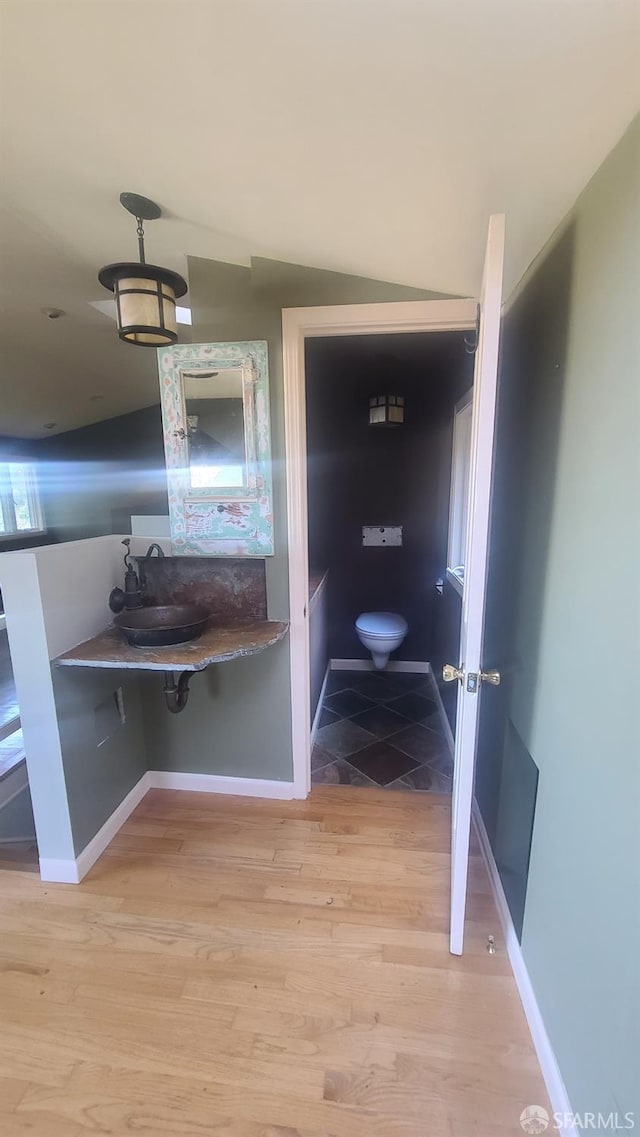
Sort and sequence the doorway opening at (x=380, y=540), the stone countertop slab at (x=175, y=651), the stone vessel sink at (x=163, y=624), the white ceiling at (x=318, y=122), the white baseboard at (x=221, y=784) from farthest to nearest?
the doorway opening at (x=380, y=540) < the white baseboard at (x=221, y=784) < the stone vessel sink at (x=163, y=624) < the stone countertop slab at (x=175, y=651) < the white ceiling at (x=318, y=122)

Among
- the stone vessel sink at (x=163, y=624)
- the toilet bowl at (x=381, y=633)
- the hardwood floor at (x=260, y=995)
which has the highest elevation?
the stone vessel sink at (x=163, y=624)

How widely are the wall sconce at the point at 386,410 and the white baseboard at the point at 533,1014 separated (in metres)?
2.53

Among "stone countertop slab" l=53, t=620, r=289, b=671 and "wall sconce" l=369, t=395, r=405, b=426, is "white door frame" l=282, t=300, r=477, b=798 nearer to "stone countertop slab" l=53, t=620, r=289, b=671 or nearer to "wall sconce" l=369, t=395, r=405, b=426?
"stone countertop slab" l=53, t=620, r=289, b=671

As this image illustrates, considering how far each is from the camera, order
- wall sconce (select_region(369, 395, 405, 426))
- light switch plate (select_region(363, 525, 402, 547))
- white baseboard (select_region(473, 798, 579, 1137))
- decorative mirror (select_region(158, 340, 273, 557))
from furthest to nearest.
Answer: light switch plate (select_region(363, 525, 402, 547)) < wall sconce (select_region(369, 395, 405, 426)) < decorative mirror (select_region(158, 340, 273, 557)) < white baseboard (select_region(473, 798, 579, 1137))

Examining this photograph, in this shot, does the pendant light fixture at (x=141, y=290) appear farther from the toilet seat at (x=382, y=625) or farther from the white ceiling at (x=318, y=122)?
the toilet seat at (x=382, y=625)

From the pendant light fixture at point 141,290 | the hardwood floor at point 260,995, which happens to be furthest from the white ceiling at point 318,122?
the hardwood floor at point 260,995

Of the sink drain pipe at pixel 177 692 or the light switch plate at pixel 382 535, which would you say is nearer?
the sink drain pipe at pixel 177 692

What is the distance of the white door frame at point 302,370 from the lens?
1.67 meters

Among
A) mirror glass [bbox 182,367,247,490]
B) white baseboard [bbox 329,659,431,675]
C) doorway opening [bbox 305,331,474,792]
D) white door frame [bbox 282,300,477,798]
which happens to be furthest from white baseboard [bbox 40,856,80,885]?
white baseboard [bbox 329,659,431,675]

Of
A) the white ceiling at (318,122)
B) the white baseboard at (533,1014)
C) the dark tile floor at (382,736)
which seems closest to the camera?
the white ceiling at (318,122)

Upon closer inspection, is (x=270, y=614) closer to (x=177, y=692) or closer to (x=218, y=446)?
(x=177, y=692)

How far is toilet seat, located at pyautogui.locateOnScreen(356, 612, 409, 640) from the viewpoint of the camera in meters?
3.12

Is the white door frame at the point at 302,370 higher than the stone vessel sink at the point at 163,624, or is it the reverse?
the white door frame at the point at 302,370

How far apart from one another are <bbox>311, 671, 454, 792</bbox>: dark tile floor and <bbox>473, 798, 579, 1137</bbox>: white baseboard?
1.96ft
